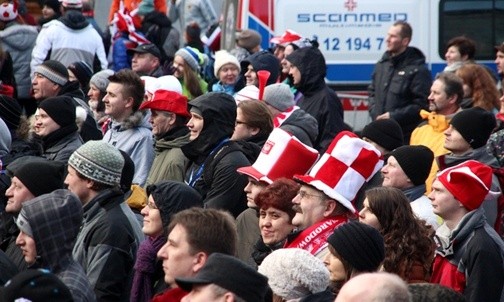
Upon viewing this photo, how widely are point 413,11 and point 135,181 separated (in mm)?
6886

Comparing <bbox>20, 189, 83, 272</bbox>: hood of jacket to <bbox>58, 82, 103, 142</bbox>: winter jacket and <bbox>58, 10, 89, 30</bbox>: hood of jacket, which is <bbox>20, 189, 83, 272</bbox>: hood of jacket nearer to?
<bbox>58, 82, 103, 142</bbox>: winter jacket

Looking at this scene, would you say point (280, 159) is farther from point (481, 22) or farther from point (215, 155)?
point (481, 22)

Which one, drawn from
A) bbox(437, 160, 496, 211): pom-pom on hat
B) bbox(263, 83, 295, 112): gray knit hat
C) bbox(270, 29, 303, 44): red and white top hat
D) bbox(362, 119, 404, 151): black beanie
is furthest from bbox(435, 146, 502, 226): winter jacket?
bbox(270, 29, 303, 44): red and white top hat

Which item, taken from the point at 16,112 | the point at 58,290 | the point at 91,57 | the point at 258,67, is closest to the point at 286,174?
the point at 58,290

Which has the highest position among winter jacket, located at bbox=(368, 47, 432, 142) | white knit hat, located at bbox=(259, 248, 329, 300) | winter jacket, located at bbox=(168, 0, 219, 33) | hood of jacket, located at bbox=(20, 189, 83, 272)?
hood of jacket, located at bbox=(20, 189, 83, 272)

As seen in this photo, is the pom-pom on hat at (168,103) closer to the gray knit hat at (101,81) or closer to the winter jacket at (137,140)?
the winter jacket at (137,140)

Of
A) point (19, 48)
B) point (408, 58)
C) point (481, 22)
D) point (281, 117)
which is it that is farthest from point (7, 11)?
point (281, 117)

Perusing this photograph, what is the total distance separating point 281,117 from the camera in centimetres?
1077

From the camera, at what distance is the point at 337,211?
751 cm

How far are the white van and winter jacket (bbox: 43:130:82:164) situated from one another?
6.18 metres

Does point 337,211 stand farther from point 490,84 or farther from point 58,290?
point 490,84

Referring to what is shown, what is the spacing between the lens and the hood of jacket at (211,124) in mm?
9328

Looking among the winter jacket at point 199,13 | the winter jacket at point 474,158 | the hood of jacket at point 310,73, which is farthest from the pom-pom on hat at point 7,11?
the winter jacket at point 474,158

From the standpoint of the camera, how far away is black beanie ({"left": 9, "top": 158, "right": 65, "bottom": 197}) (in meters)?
8.02
